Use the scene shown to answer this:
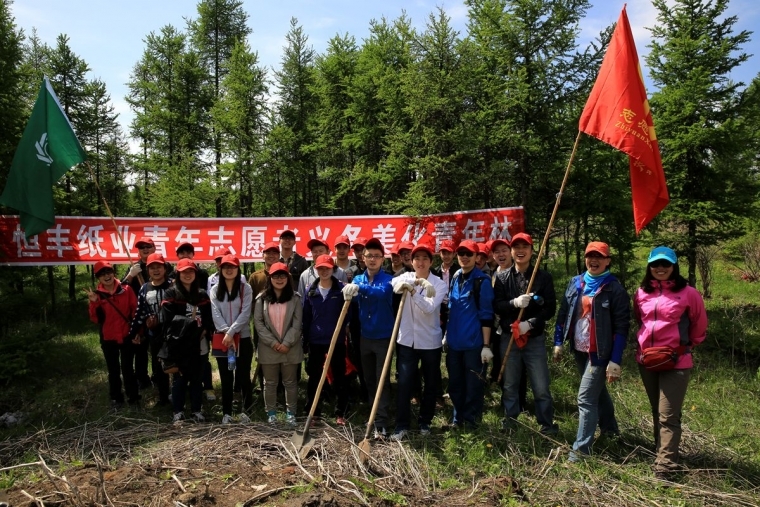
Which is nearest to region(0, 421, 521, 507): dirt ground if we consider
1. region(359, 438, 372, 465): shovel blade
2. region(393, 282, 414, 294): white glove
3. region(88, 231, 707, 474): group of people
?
region(359, 438, 372, 465): shovel blade

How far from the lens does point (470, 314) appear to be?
5.05 metres

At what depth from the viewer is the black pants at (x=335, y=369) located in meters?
5.52

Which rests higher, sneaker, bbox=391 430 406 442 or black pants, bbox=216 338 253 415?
black pants, bbox=216 338 253 415

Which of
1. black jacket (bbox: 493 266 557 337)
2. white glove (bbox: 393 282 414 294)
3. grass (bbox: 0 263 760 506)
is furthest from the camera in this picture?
black jacket (bbox: 493 266 557 337)

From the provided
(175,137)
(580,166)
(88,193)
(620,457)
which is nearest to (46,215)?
(620,457)

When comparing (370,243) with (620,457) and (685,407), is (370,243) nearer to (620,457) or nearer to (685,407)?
(620,457)

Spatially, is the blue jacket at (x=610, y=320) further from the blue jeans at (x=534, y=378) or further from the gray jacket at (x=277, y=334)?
the gray jacket at (x=277, y=334)

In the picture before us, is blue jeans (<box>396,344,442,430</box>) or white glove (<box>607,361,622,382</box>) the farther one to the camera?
blue jeans (<box>396,344,442,430</box>)

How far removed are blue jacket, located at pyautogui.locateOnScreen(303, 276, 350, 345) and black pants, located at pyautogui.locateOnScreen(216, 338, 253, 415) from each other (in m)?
0.80

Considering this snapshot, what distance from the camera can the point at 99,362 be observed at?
8.58m

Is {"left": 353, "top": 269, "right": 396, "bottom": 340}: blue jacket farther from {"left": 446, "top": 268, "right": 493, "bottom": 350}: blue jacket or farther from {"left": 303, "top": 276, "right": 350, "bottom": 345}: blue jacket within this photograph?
{"left": 446, "top": 268, "right": 493, "bottom": 350}: blue jacket

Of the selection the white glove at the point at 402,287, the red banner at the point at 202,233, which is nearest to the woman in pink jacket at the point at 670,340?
the white glove at the point at 402,287

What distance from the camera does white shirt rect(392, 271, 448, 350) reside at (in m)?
4.92

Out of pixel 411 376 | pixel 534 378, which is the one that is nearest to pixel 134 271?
pixel 411 376
